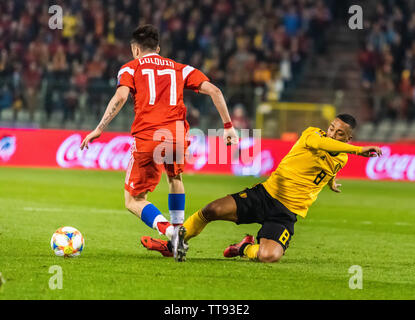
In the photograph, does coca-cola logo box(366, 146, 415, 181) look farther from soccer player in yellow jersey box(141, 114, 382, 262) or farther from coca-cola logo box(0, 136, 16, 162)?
soccer player in yellow jersey box(141, 114, 382, 262)

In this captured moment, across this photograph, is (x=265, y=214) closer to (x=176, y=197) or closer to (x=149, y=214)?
(x=176, y=197)

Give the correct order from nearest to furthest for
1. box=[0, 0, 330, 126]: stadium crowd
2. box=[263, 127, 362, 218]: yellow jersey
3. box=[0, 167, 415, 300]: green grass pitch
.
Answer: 1. box=[0, 167, 415, 300]: green grass pitch
2. box=[263, 127, 362, 218]: yellow jersey
3. box=[0, 0, 330, 126]: stadium crowd

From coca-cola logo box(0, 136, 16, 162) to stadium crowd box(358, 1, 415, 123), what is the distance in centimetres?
1037

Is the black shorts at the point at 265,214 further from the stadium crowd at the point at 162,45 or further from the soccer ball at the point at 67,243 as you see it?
the stadium crowd at the point at 162,45

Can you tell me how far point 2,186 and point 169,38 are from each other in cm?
1129

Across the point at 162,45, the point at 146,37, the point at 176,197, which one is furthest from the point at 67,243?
the point at 162,45

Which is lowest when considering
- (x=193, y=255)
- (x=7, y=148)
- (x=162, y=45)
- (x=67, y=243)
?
(x=193, y=255)

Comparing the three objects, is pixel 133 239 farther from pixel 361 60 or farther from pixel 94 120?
pixel 361 60

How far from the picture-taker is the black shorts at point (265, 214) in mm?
8078

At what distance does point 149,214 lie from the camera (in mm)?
7922

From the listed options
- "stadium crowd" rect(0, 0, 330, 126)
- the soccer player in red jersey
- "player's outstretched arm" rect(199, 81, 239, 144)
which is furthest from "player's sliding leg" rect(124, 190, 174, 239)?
"stadium crowd" rect(0, 0, 330, 126)

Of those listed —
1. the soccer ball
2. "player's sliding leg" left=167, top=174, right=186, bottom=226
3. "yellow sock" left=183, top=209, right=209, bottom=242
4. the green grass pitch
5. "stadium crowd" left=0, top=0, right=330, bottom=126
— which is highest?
"stadium crowd" left=0, top=0, right=330, bottom=126

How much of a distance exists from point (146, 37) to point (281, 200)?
2.13 m

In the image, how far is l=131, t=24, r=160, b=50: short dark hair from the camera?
26.2ft
